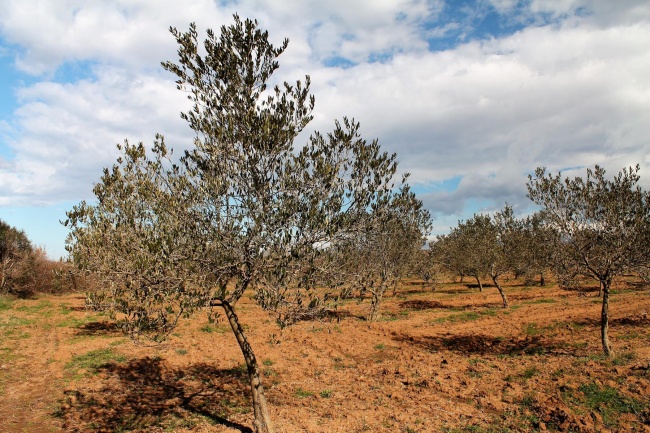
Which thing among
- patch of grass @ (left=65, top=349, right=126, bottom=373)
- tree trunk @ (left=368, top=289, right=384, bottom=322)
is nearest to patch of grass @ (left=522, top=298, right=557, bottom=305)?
tree trunk @ (left=368, top=289, right=384, bottom=322)

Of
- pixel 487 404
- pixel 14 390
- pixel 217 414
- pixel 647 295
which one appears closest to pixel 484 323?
pixel 487 404

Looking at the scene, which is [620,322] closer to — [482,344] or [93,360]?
[482,344]

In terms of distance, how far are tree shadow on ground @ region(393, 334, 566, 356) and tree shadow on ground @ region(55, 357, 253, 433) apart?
1399 cm

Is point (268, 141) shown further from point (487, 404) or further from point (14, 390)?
point (14, 390)

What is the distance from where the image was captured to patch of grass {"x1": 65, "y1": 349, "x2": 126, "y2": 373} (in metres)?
19.7

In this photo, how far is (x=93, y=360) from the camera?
2088cm

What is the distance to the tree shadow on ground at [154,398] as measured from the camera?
13883mm

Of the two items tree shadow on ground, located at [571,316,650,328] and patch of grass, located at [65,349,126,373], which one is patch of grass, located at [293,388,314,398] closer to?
patch of grass, located at [65,349,126,373]

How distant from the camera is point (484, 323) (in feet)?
106

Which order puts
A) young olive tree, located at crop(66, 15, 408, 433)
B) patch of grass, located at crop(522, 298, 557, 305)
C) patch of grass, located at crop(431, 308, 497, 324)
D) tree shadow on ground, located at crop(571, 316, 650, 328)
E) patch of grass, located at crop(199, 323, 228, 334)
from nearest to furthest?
young olive tree, located at crop(66, 15, 408, 433), tree shadow on ground, located at crop(571, 316, 650, 328), patch of grass, located at crop(199, 323, 228, 334), patch of grass, located at crop(431, 308, 497, 324), patch of grass, located at crop(522, 298, 557, 305)

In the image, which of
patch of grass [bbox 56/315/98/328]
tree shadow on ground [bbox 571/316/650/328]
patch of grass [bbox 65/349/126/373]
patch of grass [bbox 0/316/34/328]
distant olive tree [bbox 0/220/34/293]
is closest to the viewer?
patch of grass [bbox 65/349/126/373]

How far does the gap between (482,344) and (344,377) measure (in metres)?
12.1

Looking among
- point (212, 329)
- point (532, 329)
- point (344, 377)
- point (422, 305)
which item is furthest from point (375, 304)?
point (344, 377)

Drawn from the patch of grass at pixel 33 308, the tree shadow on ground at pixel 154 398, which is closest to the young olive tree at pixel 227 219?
the tree shadow on ground at pixel 154 398
